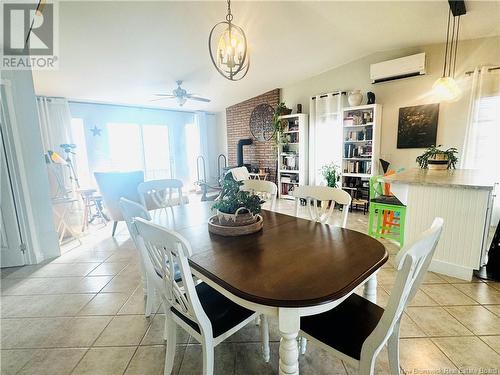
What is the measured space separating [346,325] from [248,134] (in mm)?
5680

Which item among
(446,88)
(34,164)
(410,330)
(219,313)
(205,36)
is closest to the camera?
(219,313)

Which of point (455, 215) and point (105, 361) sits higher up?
point (455, 215)

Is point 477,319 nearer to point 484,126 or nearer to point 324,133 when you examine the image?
point 484,126

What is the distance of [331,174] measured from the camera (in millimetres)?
4652

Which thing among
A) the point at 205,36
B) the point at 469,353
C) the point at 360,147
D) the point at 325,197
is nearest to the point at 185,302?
the point at 325,197

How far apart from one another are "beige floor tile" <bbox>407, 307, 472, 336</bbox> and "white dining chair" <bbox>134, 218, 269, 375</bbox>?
50.1 inches

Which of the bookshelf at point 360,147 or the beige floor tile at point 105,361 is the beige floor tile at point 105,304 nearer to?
the beige floor tile at point 105,361

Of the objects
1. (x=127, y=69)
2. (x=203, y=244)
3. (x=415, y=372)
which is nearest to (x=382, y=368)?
(x=415, y=372)

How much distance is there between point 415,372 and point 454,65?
13.5ft

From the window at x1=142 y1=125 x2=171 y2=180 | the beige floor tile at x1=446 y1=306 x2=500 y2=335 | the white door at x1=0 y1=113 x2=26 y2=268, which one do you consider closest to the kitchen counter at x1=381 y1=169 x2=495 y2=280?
the beige floor tile at x1=446 y1=306 x2=500 y2=335

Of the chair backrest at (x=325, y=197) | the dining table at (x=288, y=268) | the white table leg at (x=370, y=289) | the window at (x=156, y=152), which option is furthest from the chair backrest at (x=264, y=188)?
the window at (x=156, y=152)

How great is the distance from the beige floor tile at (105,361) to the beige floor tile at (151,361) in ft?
0.14

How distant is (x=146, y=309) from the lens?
1820 mm

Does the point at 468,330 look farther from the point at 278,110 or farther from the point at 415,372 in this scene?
the point at 278,110
